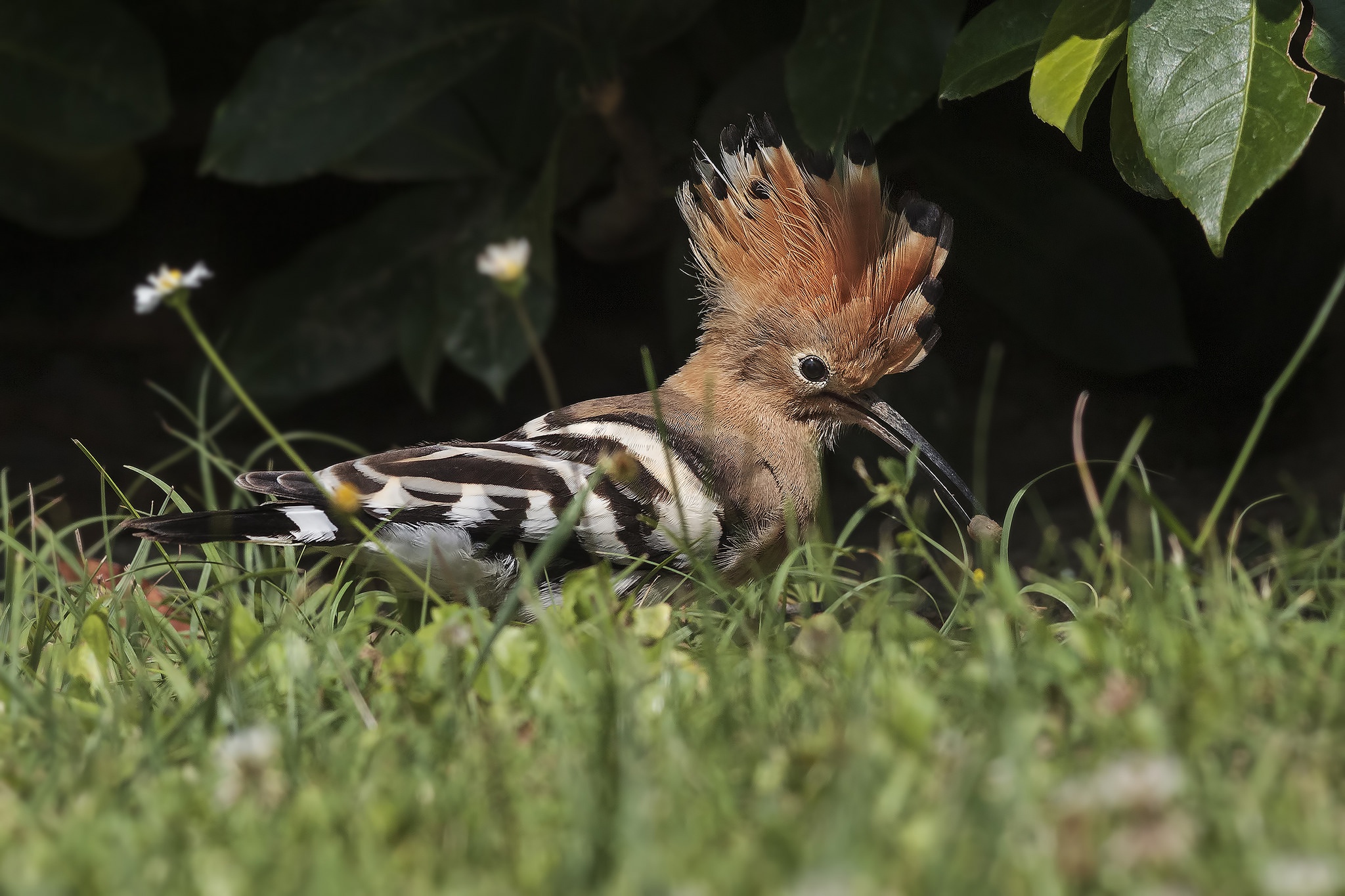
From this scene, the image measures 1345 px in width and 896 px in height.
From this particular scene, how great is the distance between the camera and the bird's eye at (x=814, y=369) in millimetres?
2812

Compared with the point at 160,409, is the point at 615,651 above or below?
above

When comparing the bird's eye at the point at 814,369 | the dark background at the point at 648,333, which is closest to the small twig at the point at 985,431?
the dark background at the point at 648,333

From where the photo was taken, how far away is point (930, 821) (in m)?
1.17

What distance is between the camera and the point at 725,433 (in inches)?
108

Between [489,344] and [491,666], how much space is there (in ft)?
5.62

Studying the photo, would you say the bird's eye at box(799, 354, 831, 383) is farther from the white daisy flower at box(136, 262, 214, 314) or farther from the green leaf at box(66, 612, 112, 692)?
the green leaf at box(66, 612, 112, 692)

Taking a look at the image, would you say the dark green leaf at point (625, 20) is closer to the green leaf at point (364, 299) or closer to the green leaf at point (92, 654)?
the green leaf at point (364, 299)

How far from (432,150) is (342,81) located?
48cm

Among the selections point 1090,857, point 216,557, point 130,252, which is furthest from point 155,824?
point 130,252

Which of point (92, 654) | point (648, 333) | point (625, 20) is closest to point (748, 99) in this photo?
point (625, 20)

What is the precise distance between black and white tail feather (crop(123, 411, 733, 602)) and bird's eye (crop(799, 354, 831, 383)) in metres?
0.43

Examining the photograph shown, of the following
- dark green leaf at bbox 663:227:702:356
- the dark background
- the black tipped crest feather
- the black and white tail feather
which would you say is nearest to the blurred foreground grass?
the black and white tail feather

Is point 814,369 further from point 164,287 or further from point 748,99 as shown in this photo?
point 164,287

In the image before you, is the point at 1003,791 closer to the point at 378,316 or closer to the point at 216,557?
the point at 216,557
